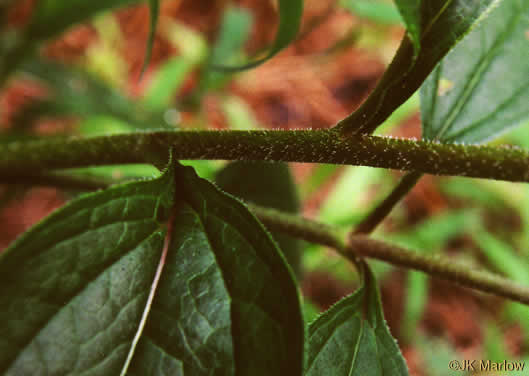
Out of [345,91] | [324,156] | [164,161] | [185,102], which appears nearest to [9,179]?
[164,161]

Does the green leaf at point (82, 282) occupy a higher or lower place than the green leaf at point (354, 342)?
higher

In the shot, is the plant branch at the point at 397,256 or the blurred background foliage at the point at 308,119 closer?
the plant branch at the point at 397,256

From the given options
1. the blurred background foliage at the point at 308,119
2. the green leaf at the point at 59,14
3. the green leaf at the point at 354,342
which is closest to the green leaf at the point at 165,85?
the blurred background foliage at the point at 308,119

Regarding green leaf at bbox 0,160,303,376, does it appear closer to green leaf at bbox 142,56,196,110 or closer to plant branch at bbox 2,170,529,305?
plant branch at bbox 2,170,529,305

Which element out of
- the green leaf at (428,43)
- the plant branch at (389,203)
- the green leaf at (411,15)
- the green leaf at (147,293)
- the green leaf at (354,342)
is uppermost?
the green leaf at (411,15)

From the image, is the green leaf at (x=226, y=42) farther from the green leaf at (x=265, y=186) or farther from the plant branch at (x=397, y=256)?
the plant branch at (x=397, y=256)

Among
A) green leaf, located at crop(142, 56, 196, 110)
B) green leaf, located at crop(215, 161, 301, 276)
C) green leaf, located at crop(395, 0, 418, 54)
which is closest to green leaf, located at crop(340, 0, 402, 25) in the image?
green leaf, located at crop(215, 161, 301, 276)

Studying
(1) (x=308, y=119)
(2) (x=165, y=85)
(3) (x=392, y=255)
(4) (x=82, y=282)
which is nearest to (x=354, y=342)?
(3) (x=392, y=255)
